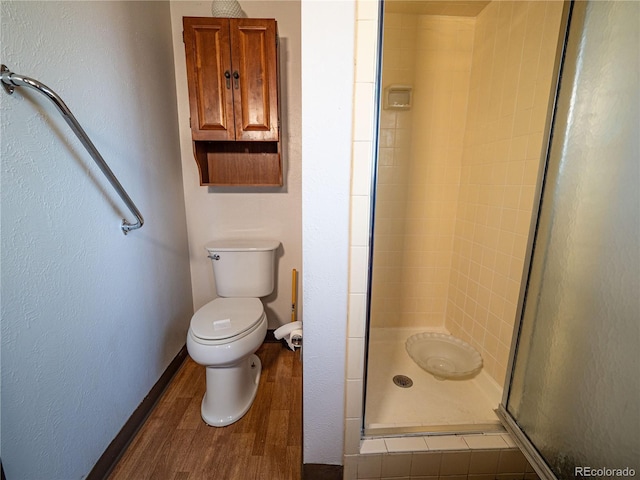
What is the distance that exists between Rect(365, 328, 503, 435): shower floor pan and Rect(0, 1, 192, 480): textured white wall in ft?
3.25

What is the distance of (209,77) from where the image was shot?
133 centimetres

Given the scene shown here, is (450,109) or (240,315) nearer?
(240,315)

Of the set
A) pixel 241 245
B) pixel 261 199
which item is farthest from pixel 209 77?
pixel 241 245

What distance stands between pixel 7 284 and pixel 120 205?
460 millimetres

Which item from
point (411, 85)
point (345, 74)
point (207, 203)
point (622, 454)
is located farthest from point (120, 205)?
point (622, 454)

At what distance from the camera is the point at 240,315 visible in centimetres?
129

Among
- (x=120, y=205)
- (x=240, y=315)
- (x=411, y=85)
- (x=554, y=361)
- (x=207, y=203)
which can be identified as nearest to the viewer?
(x=554, y=361)

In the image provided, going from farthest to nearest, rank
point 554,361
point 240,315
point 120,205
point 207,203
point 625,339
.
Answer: point 207,203, point 240,315, point 120,205, point 554,361, point 625,339

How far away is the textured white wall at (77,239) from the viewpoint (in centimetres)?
69

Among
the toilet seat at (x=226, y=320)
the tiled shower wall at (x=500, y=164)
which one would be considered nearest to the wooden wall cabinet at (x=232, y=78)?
the toilet seat at (x=226, y=320)

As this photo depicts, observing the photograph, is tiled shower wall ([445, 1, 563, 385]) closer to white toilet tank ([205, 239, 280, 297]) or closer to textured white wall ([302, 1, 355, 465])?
textured white wall ([302, 1, 355, 465])

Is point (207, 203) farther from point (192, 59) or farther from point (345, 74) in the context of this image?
point (345, 74)

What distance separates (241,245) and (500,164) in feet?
4.72

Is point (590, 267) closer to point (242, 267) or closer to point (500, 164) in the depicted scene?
point (500, 164)
